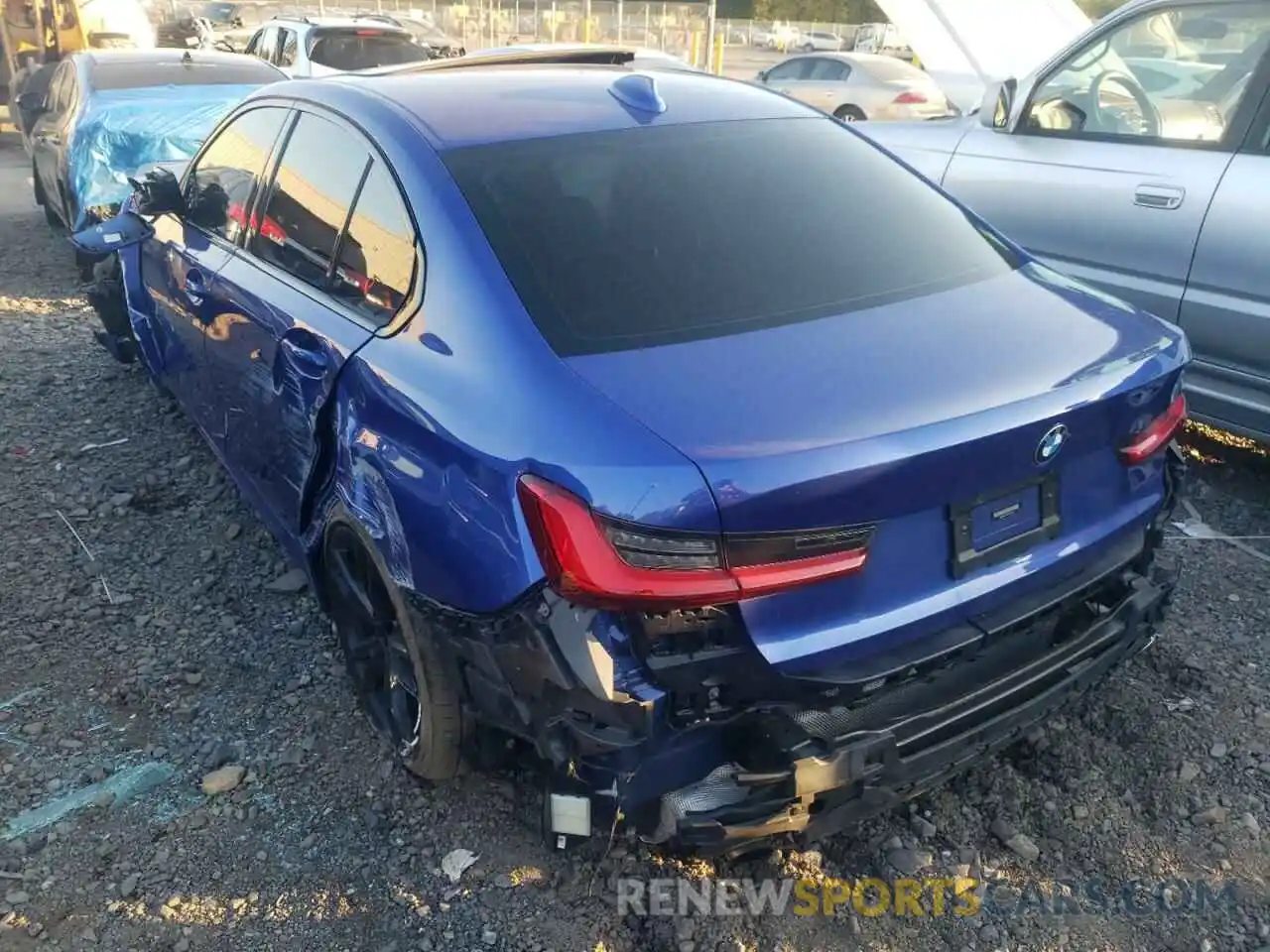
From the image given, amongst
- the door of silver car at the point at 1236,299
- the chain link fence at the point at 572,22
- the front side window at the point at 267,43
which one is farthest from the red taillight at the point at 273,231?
the chain link fence at the point at 572,22

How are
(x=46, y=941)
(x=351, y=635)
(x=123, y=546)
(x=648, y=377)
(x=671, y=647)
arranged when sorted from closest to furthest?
(x=671, y=647)
(x=648, y=377)
(x=46, y=941)
(x=351, y=635)
(x=123, y=546)

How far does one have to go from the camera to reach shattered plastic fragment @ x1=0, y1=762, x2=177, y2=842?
268 cm

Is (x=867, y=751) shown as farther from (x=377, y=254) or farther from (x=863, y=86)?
(x=863, y=86)

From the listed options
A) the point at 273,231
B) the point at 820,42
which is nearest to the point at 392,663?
the point at 273,231

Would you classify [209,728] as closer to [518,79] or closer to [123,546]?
[123,546]

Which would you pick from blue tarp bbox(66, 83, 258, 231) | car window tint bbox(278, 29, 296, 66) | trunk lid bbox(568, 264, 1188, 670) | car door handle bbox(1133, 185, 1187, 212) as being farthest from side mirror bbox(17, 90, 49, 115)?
trunk lid bbox(568, 264, 1188, 670)

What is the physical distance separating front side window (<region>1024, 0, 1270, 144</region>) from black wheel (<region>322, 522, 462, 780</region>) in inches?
140

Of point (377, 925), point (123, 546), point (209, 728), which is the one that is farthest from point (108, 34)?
point (377, 925)

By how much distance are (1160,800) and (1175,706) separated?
0.42 metres

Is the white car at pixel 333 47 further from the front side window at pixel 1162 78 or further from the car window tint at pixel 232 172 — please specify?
the front side window at pixel 1162 78

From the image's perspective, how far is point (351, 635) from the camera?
2.97 metres

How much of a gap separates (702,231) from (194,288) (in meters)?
2.00

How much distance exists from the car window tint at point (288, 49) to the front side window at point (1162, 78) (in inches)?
383

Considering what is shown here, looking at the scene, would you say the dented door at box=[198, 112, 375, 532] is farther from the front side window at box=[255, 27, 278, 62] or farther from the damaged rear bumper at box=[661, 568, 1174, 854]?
the front side window at box=[255, 27, 278, 62]
